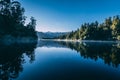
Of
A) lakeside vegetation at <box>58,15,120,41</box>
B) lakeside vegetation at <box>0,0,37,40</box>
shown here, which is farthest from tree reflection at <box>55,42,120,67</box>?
lakeside vegetation at <box>58,15,120,41</box>

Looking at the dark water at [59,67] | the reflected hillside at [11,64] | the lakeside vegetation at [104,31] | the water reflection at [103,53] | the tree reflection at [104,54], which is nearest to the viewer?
the dark water at [59,67]

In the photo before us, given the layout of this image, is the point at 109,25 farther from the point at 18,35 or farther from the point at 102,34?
the point at 18,35

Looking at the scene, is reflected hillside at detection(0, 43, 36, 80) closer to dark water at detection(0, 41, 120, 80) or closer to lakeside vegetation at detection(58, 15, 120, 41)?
dark water at detection(0, 41, 120, 80)

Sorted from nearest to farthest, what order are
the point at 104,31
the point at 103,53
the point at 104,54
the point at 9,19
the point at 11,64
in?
the point at 11,64, the point at 104,54, the point at 103,53, the point at 9,19, the point at 104,31

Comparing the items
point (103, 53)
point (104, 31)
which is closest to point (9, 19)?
point (103, 53)

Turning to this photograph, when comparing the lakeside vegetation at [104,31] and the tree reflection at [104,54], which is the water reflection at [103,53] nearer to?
the tree reflection at [104,54]

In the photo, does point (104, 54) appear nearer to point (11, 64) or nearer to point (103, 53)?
point (103, 53)

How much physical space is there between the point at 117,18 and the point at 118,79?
126676 mm

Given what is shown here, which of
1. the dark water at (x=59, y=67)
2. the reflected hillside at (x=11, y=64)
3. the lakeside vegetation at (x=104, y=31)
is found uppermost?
the lakeside vegetation at (x=104, y=31)

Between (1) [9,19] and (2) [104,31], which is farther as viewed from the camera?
(2) [104,31]

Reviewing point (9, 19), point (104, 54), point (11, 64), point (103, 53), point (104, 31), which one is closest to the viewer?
point (11, 64)

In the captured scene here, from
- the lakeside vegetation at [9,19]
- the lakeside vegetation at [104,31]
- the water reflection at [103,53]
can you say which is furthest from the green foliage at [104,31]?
the water reflection at [103,53]

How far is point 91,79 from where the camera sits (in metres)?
14.7

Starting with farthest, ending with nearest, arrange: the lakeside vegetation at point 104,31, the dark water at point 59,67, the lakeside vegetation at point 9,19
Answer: the lakeside vegetation at point 104,31
the lakeside vegetation at point 9,19
the dark water at point 59,67
